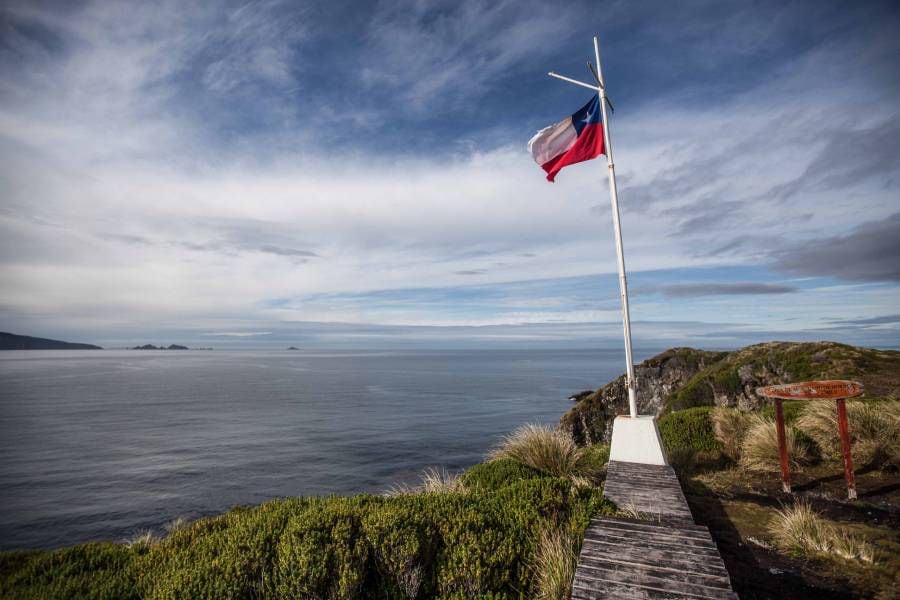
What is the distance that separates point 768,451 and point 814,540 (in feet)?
16.7

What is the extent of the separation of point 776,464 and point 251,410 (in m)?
50.9

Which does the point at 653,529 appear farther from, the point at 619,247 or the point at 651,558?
the point at 619,247

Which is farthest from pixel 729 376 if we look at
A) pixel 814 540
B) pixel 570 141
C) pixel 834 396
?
pixel 814 540

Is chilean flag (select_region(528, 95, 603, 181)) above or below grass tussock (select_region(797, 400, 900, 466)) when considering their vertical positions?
above

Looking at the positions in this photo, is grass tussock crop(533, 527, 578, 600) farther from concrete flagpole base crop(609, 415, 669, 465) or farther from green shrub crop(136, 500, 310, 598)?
concrete flagpole base crop(609, 415, 669, 465)

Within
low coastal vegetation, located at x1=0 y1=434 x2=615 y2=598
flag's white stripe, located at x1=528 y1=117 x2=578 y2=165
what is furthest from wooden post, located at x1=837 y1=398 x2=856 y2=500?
flag's white stripe, located at x1=528 y1=117 x2=578 y2=165

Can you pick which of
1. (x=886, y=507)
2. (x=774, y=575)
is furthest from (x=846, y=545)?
(x=886, y=507)

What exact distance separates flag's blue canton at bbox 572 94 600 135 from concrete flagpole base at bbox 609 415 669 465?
23.0ft

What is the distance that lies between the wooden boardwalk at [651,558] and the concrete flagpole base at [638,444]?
204 centimetres

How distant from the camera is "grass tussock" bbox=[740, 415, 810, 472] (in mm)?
10055

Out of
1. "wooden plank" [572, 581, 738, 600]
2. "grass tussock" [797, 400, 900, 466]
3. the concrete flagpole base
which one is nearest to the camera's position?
"wooden plank" [572, 581, 738, 600]

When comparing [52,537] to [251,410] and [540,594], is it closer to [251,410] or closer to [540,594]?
[540,594]

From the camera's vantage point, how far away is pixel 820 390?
7922 mm

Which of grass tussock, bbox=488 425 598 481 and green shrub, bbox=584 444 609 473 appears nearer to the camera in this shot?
grass tussock, bbox=488 425 598 481
